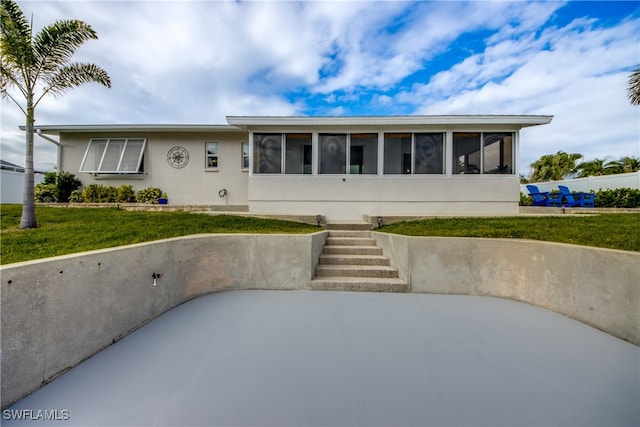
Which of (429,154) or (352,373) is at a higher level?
(429,154)

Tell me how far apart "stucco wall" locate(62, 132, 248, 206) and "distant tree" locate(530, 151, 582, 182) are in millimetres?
28518

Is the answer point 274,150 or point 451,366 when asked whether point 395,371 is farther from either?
point 274,150

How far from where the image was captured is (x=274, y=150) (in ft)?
28.2

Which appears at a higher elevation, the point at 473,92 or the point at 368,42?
the point at 368,42

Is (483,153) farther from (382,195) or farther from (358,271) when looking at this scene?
(358,271)

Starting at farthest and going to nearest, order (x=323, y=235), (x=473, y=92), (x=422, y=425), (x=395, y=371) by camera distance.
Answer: (x=473, y=92)
(x=323, y=235)
(x=395, y=371)
(x=422, y=425)

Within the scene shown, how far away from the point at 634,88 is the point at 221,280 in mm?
16967

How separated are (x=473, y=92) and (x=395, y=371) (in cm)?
1263

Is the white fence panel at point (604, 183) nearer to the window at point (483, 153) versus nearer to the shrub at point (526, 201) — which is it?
the shrub at point (526, 201)

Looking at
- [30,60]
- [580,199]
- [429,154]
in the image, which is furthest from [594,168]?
[30,60]

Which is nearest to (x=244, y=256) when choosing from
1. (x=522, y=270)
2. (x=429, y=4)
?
(x=522, y=270)

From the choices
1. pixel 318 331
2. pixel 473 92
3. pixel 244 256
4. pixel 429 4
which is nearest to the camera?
pixel 318 331

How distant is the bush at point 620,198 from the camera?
10.0 metres

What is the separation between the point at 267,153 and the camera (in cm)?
862
